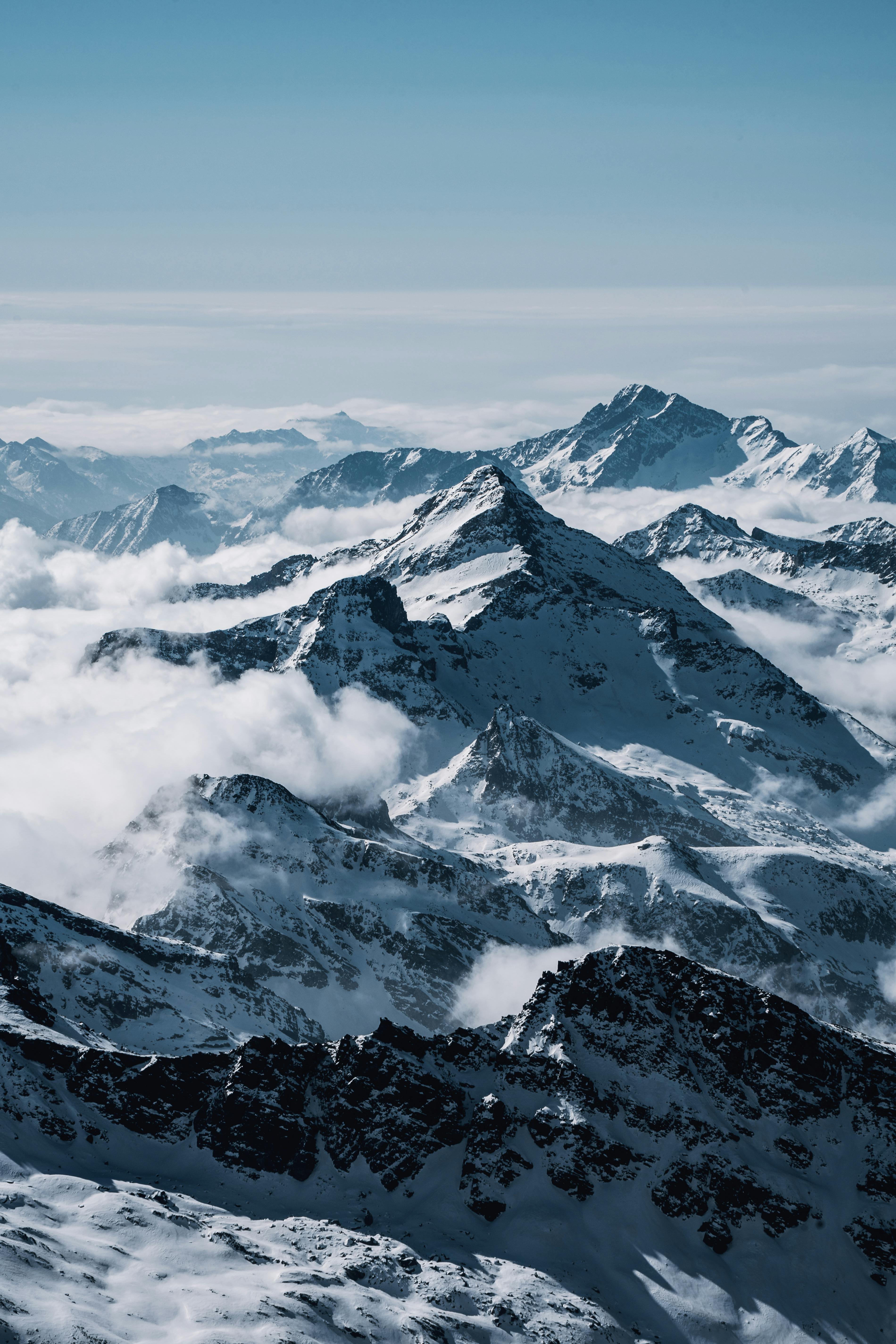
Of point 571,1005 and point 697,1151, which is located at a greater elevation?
point 571,1005

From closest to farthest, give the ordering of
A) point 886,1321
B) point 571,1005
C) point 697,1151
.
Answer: point 886,1321 < point 697,1151 < point 571,1005

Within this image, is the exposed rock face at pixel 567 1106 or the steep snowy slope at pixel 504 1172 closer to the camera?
the steep snowy slope at pixel 504 1172

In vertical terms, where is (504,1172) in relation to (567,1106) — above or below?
below

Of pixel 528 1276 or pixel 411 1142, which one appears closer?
pixel 528 1276

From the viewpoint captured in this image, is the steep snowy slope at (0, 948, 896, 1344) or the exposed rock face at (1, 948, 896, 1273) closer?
the steep snowy slope at (0, 948, 896, 1344)

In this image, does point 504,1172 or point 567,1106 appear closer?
point 504,1172

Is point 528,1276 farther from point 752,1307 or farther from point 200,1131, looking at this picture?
point 200,1131

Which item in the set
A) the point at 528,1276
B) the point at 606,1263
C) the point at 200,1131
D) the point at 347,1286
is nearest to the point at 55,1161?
Result: the point at 200,1131

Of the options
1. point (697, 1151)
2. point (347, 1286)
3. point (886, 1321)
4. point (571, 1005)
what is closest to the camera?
point (347, 1286)
